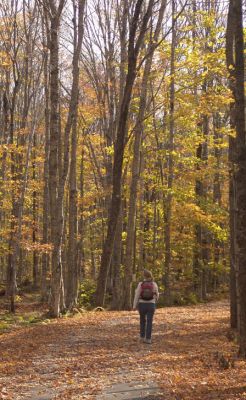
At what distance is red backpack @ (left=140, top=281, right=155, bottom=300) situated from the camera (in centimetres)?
1037

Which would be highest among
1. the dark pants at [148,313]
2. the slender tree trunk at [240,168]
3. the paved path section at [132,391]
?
the slender tree trunk at [240,168]

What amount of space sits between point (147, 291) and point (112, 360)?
2122 millimetres

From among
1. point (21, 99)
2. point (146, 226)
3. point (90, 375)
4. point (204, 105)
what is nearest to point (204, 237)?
point (146, 226)

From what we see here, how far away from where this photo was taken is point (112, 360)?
8.59 meters

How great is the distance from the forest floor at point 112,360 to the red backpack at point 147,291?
1011mm

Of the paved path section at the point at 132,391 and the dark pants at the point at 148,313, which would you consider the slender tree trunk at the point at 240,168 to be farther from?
the dark pants at the point at 148,313

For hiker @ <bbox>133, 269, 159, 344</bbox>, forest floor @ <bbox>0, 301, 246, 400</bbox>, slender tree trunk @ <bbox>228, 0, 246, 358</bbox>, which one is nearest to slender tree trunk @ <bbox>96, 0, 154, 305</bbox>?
forest floor @ <bbox>0, 301, 246, 400</bbox>

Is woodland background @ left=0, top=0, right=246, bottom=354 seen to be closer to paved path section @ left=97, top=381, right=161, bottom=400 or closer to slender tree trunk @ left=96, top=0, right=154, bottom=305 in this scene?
slender tree trunk @ left=96, top=0, right=154, bottom=305

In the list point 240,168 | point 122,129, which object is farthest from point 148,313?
point 122,129

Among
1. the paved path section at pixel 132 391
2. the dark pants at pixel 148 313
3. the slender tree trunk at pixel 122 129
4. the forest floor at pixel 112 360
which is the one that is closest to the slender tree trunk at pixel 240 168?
the forest floor at pixel 112 360

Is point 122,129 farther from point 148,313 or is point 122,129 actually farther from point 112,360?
point 112,360

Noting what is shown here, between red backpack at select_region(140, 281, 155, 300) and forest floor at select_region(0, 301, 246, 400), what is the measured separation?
1.01 metres

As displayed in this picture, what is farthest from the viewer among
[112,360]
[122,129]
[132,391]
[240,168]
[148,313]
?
[122,129]

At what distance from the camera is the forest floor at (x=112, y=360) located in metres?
6.58
